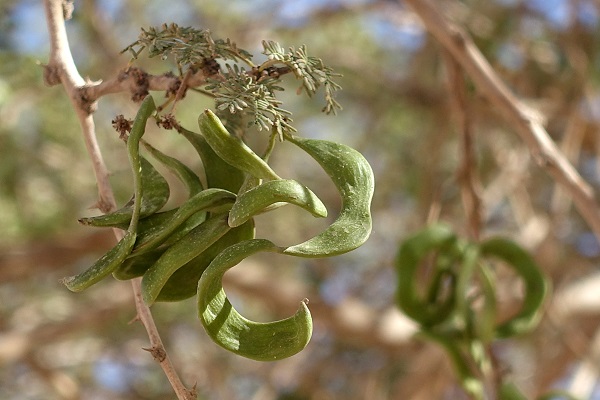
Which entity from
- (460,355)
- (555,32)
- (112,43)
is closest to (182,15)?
(112,43)

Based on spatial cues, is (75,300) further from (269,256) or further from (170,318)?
(269,256)

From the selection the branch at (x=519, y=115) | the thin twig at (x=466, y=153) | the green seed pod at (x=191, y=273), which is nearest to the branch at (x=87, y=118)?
the green seed pod at (x=191, y=273)

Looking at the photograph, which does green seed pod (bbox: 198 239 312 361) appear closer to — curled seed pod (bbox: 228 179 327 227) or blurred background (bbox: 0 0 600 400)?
curled seed pod (bbox: 228 179 327 227)

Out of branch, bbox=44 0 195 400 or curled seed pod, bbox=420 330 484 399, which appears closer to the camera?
branch, bbox=44 0 195 400

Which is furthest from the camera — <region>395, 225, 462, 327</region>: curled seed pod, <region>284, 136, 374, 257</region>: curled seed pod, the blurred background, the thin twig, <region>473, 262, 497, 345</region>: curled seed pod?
the blurred background

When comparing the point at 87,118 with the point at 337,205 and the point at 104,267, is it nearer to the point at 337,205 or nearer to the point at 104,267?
the point at 104,267

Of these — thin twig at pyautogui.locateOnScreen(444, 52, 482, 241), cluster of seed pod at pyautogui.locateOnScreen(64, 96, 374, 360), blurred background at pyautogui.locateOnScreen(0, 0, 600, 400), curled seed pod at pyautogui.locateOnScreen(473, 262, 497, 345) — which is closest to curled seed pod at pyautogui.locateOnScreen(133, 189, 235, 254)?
cluster of seed pod at pyautogui.locateOnScreen(64, 96, 374, 360)
